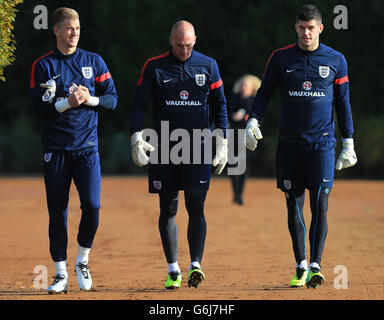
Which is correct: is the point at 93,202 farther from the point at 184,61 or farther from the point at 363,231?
the point at 363,231

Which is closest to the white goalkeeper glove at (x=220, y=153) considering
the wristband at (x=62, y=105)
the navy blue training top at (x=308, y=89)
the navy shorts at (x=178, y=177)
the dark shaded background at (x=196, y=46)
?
the navy shorts at (x=178, y=177)

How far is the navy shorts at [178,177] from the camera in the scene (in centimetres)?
880

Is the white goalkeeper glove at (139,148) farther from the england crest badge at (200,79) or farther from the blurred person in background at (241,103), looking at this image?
the blurred person in background at (241,103)

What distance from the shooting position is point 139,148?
868 centimetres

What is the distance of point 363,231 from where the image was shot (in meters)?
14.1

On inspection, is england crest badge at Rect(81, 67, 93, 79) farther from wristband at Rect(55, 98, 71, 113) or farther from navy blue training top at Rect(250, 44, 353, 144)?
navy blue training top at Rect(250, 44, 353, 144)

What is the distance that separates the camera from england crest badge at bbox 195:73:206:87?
28.7 ft

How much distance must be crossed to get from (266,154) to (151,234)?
52.8ft

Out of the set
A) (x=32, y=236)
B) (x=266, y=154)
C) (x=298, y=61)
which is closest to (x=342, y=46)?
(x=266, y=154)

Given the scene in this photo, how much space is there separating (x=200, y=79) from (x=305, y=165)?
4.17ft

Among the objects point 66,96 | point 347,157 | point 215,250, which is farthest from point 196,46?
point 66,96

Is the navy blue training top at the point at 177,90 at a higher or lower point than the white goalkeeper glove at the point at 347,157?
higher

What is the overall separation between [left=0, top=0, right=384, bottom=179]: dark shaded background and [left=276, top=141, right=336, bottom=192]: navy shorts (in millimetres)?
20729

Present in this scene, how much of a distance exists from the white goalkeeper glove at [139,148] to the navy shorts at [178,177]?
0.24 m
